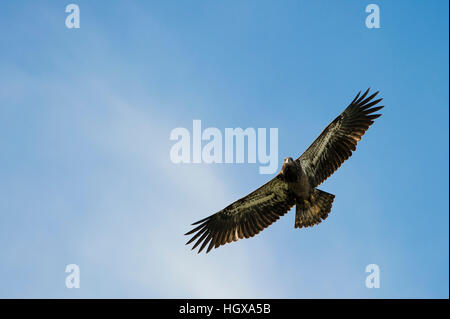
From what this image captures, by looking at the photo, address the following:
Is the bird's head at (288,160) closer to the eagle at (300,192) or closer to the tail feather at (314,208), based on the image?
the eagle at (300,192)

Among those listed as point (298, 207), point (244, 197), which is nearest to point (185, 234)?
point (244, 197)

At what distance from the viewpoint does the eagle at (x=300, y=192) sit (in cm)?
1275

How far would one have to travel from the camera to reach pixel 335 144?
43.1 feet

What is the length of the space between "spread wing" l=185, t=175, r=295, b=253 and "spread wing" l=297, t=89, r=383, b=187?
1.01m

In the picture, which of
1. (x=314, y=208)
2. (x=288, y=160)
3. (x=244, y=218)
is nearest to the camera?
(x=288, y=160)

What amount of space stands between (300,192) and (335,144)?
1.61 meters

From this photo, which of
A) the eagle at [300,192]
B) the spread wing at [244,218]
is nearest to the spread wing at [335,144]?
the eagle at [300,192]

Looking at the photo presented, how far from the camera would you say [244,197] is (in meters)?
13.3

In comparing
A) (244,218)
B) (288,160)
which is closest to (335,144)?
(288,160)

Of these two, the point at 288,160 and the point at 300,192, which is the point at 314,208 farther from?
the point at 288,160

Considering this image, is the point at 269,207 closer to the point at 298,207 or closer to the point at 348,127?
the point at 298,207
